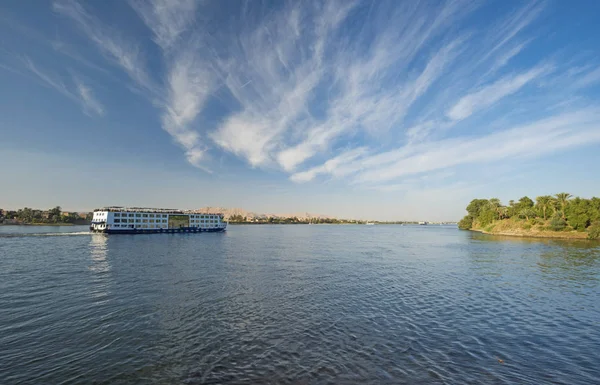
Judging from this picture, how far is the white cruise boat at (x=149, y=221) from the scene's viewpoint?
134 meters

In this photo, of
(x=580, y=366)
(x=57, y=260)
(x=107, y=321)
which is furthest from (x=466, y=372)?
(x=57, y=260)

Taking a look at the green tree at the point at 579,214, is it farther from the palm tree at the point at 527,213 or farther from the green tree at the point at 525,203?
the green tree at the point at 525,203

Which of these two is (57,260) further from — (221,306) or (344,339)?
(344,339)

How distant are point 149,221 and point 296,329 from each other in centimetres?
15145

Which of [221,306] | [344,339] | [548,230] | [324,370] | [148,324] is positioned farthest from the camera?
[548,230]

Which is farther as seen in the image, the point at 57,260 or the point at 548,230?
the point at 548,230

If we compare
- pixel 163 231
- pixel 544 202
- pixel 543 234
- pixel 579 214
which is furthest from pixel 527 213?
pixel 163 231

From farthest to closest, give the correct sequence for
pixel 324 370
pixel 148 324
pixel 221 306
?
pixel 221 306
pixel 148 324
pixel 324 370

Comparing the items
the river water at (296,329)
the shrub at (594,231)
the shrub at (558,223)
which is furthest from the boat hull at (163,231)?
the shrub at (594,231)

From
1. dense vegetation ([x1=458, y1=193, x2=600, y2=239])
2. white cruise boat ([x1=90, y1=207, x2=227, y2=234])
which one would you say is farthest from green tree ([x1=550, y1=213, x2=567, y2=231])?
white cruise boat ([x1=90, y1=207, x2=227, y2=234])

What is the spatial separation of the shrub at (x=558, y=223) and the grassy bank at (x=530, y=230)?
4.73 ft

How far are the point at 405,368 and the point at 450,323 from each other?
9.65m

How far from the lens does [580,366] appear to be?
16.1 meters

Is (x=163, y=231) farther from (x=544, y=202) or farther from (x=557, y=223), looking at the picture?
(x=544, y=202)
